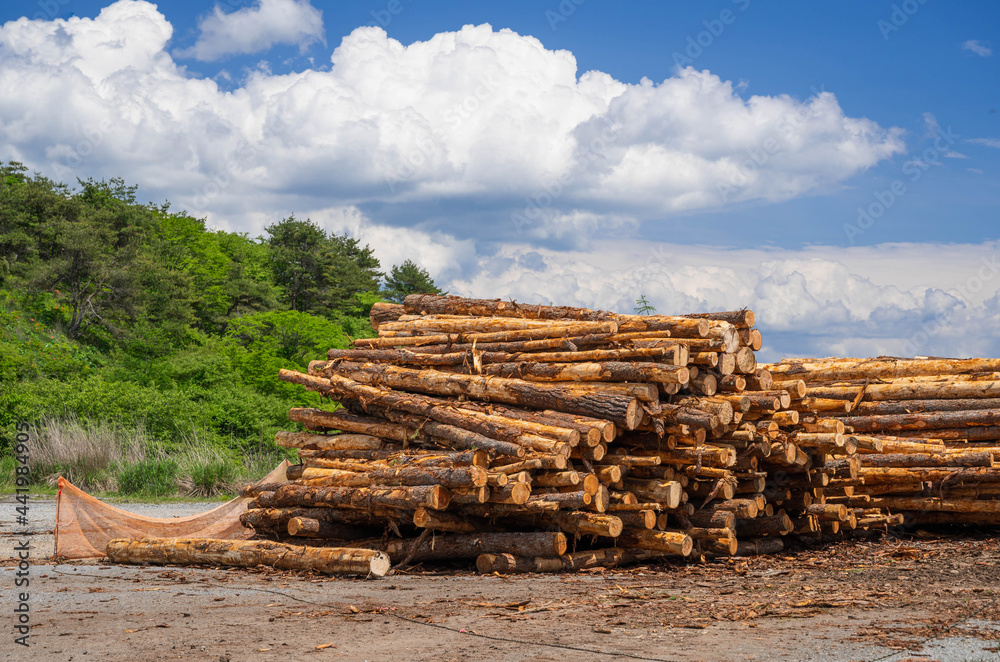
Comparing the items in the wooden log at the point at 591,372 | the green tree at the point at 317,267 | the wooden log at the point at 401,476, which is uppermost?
the green tree at the point at 317,267

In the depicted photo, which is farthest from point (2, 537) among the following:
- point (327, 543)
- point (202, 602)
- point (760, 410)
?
point (760, 410)

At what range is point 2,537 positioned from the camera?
14.1 m

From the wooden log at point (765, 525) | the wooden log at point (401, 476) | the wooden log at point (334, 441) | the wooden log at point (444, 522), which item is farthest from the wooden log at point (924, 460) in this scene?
the wooden log at point (334, 441)

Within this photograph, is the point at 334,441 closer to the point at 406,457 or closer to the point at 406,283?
the point at 406,457

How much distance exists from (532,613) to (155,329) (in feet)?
122

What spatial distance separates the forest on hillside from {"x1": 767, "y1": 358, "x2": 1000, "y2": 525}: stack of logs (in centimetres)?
1382

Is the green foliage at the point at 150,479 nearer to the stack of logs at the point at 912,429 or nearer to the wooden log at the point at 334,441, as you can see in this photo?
the wooden log at the point at 334,441

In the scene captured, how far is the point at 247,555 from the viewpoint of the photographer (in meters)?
10.9

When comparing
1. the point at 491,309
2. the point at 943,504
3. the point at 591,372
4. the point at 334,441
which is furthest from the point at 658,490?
the point at 943,504

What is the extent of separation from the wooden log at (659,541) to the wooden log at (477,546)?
948 mm

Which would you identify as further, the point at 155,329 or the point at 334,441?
the point at 155,329

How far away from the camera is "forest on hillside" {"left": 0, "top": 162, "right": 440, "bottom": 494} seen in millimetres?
23266

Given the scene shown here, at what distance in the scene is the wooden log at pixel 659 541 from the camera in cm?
1044

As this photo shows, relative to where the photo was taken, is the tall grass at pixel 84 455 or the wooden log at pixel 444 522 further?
the tall grass at pixel 84 455
